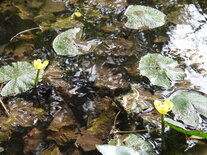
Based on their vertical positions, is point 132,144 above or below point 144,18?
below

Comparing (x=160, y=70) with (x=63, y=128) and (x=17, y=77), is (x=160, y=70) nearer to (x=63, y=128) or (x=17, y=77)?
(x=63, y=128)

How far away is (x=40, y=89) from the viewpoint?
1.15m

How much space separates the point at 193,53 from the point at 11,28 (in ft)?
3.15

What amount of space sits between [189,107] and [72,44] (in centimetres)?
63

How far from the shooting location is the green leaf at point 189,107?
0.97 metres

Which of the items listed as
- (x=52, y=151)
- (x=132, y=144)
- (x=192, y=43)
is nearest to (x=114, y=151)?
(x=132, y=144)

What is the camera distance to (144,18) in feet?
4.90

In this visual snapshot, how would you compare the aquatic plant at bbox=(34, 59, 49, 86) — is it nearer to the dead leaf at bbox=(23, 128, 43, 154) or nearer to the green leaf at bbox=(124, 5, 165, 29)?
the dead leaf at bbox=(23, 128, 43, 154)

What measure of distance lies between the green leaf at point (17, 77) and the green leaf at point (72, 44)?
7.3 inches

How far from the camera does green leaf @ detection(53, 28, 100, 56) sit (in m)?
1.31

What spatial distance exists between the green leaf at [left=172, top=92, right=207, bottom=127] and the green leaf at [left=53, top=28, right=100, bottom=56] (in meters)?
0.52

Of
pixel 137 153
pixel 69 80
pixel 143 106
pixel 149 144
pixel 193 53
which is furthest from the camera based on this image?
pixel 193 53

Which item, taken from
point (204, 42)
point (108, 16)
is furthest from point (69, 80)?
point (204, 42)

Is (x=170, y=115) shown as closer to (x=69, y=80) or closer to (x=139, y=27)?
(x=69, y=80)
